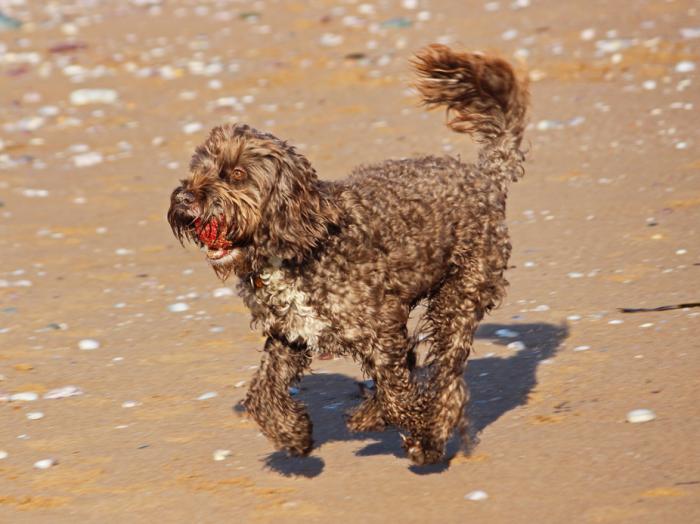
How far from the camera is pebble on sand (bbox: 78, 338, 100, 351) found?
912 cm

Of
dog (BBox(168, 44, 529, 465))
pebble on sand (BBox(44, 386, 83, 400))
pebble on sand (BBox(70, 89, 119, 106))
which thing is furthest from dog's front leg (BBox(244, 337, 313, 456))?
pebble on sand (BBox(70, 89, 119, 106))

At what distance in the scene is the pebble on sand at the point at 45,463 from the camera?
7016 mm

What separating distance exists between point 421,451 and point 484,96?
2.44 m

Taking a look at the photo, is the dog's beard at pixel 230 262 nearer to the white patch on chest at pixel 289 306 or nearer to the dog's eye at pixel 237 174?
the white patch on chest at pixel 289 306

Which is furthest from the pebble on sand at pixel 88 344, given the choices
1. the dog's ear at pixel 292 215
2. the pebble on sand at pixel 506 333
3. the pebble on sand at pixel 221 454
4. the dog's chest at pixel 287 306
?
the dog's ear at pixel 292 215

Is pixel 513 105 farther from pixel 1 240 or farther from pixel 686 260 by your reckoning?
pixel 1 240

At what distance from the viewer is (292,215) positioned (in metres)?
6.06

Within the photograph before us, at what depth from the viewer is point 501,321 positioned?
895 centimetres

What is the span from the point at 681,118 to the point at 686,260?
A: 467cm

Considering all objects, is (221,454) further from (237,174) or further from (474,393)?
(237,174)

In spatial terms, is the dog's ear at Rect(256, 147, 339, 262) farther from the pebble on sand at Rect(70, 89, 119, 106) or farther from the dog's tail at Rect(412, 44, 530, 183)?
the pebble on sand at Rect(70, 89, 119, 106)

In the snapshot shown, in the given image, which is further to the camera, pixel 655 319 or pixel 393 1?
pixel 393 1

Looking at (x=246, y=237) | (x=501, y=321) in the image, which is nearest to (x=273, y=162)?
(x=246, y=237)

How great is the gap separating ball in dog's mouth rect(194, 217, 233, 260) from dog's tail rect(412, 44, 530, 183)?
7.15 ft
